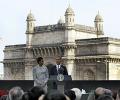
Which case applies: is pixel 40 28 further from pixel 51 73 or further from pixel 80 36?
pixel 51 73

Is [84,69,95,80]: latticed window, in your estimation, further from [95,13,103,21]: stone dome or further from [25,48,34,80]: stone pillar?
[95,13,103,21]: stone dome

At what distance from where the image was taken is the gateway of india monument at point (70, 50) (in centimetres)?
6644

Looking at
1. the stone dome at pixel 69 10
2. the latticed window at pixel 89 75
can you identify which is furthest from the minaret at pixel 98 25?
the latticed window at pixel 89 75

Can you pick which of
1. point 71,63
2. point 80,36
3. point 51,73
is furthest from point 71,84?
point 80,36

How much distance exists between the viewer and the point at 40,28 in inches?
3056

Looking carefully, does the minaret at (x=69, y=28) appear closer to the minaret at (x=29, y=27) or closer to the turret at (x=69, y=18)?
the turret at (x=69, y=18)

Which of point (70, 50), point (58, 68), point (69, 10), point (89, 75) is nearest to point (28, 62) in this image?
point (70, 50)

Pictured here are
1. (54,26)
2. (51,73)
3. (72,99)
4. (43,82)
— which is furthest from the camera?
(54,26)

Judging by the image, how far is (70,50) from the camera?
70.7 m

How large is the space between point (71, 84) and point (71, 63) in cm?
5405

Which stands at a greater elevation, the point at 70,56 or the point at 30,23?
the point at 30,23

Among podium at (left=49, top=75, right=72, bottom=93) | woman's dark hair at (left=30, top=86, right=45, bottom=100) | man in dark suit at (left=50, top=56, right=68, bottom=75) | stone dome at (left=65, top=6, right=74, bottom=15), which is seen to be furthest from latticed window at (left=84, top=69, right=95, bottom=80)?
woman's dark hair at (left=30, top=86, right=45, bottom=100)

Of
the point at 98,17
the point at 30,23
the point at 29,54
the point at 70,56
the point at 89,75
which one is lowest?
the point at 89,75

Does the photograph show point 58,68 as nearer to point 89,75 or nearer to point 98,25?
point 89,75
